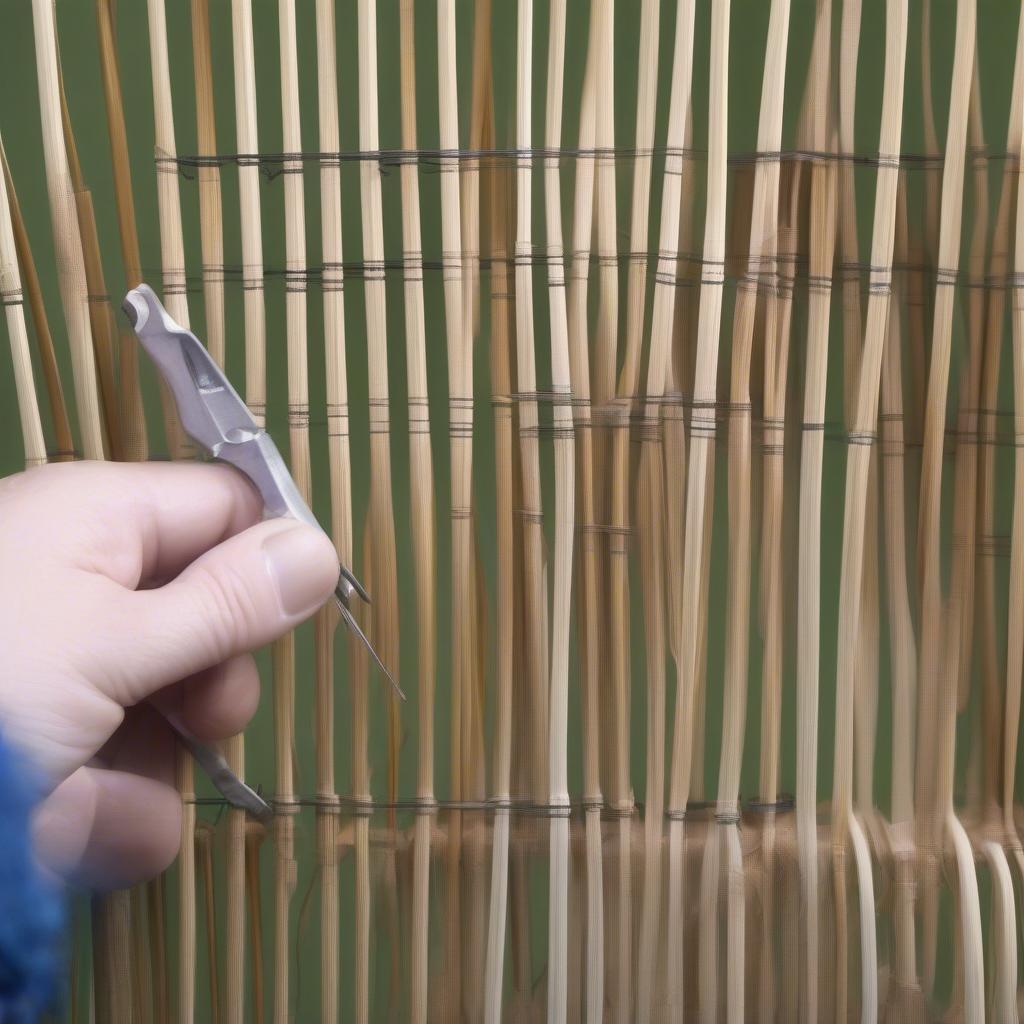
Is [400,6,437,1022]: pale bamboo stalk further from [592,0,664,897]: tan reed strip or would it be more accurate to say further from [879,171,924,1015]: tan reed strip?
[879,171,924,1015]: tan reed strip

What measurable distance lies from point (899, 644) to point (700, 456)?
0.14m

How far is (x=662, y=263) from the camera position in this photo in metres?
0.51

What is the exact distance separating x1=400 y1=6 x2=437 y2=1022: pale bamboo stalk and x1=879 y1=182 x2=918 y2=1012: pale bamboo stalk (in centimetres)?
22

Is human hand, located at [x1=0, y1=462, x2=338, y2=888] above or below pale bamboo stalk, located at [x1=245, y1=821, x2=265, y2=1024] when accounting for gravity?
above

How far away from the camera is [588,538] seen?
0.53 meters

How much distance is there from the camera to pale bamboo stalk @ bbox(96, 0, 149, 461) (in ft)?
1.73

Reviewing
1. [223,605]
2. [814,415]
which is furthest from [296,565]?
[814,415]

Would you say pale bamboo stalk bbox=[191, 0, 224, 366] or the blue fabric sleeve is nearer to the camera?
the blue fabric sleeve

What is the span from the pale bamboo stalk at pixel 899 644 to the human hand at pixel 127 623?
265 millimetres

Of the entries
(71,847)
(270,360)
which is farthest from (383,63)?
(71,847)

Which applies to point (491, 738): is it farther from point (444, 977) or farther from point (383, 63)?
point (383, 63)

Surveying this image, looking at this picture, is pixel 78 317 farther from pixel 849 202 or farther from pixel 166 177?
pixel 849 202

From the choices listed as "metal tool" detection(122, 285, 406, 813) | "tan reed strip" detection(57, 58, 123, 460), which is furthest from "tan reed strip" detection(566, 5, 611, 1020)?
"tan reed strip" detection(57, 58, 123, 460)

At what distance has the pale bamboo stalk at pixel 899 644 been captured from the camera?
1.76 ft
